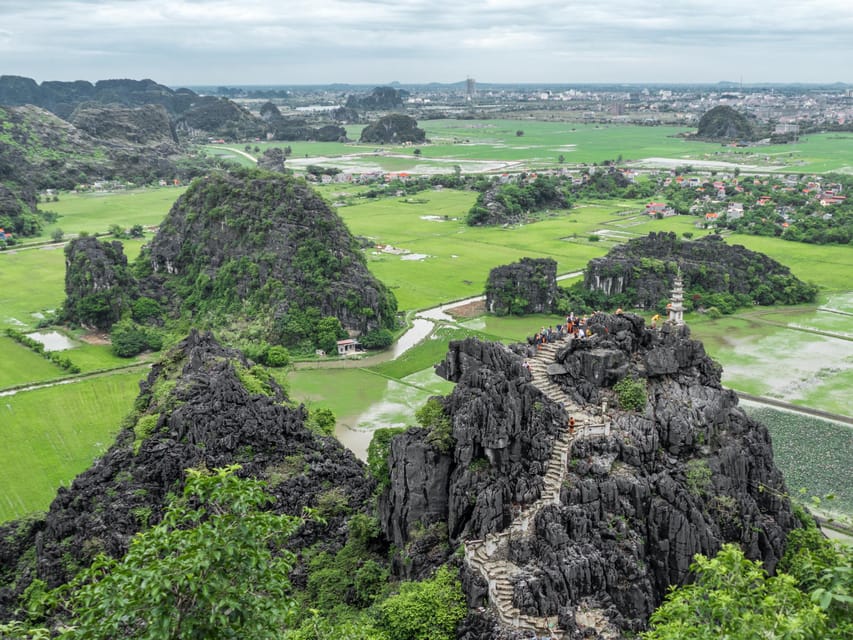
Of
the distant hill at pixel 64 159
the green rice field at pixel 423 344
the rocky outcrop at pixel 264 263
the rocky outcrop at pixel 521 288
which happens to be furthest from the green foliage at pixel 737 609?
the distant hill at pixel 64 159

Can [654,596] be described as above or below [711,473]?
below

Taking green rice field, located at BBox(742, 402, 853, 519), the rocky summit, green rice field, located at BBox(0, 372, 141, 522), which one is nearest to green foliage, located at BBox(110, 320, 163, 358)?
green rice field, located at BBox(0, 372, 141, 522)

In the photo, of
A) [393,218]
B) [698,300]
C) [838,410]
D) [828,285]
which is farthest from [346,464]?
[393,218]

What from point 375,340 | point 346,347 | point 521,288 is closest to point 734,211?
point 521,288

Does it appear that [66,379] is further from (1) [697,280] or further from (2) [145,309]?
(1) [697,280]

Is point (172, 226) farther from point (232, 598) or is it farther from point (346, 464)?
point (232, 598)
